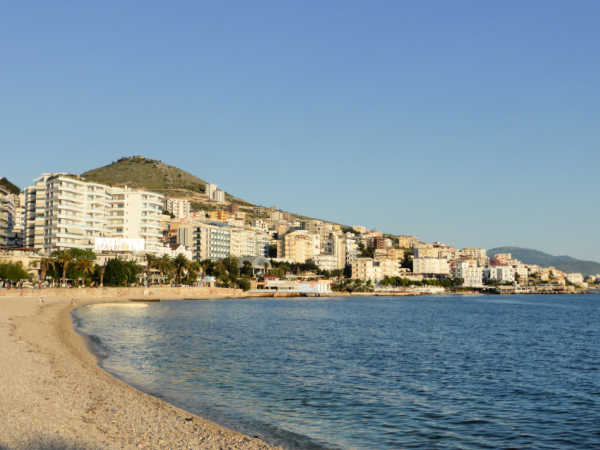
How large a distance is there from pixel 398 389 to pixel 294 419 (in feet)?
23.6

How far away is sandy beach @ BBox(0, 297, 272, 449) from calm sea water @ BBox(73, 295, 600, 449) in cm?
157

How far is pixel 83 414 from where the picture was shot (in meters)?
16.7

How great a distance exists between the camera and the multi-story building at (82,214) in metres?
136

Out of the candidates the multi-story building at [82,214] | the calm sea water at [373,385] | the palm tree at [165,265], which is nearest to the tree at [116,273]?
the palm tree at [165,265]

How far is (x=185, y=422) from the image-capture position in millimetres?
17078

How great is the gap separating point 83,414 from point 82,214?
134m

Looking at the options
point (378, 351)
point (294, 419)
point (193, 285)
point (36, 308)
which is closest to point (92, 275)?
point (193, 285)

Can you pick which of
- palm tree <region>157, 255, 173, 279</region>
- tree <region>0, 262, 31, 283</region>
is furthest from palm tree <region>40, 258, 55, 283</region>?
palm tree <region>157, 255, 173, 279</region>

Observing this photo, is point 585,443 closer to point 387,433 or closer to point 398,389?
point 387,433

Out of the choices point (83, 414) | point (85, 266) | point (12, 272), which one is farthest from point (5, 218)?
point (83, 414)

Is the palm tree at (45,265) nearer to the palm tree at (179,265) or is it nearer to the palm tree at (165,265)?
the palm tree at (165,265)

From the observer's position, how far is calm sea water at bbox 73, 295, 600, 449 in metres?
18.2

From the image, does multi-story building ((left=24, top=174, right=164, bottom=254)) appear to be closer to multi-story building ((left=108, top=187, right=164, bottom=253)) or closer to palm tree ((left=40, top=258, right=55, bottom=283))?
multi-story building ((left=108, top=187, right=164, bottom=253))

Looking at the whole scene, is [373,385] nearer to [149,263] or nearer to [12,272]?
[12,272]
